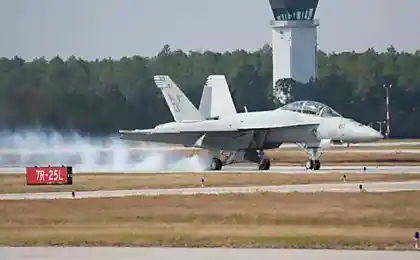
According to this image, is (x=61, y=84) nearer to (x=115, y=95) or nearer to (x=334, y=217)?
(x=115, y=95)

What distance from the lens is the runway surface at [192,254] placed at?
75.0ft

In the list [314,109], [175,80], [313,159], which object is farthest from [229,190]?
[175,80]

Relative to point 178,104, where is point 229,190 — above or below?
below

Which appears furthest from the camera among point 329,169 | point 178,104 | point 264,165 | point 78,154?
point 78,154

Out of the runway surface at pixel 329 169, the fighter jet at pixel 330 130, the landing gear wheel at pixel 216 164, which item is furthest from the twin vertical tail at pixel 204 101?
the fighter jet at pixel 330 130

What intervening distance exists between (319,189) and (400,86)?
253 feet

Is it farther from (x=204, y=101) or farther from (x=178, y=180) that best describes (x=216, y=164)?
(x=178, y=180)

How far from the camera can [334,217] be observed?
3066cm

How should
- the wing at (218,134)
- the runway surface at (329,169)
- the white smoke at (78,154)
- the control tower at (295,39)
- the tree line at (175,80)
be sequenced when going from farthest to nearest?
the control tower at (295,39), the tree line at (175,80), the white smoke at (78,154), the wing at (218,134), the runway surface at (329,169)

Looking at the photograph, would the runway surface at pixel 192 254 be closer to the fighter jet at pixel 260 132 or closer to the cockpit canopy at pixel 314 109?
the fighter jet at pixel 260 132

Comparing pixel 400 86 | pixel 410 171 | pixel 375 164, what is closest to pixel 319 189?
pixel 410 171

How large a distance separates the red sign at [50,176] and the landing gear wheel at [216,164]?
1250 cm

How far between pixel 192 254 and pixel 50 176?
2340 centimetres

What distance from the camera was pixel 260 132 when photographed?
2271 inches
